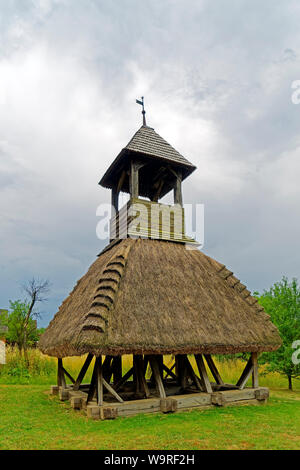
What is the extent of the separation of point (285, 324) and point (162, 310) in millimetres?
8759

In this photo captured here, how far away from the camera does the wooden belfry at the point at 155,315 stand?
351 inches

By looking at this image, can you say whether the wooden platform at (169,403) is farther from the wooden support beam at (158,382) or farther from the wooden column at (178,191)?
the wooden column at (178,191)

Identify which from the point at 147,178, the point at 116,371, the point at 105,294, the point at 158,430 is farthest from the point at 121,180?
the point at 158,430

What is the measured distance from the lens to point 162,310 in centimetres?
991

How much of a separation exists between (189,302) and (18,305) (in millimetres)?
19526

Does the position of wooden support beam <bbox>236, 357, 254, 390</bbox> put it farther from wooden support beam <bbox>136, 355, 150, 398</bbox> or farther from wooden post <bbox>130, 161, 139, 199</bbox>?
wooden post <bbox>130, 161, 139, 199</bbox>

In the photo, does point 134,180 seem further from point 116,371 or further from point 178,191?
point 116,371

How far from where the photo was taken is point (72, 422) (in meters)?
8.50

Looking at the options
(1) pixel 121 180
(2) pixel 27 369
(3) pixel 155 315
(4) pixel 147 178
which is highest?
(4) pixel 147 178

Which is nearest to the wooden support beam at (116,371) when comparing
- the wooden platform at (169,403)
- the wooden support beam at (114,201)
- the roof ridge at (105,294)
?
the wooden platform at (169,403)

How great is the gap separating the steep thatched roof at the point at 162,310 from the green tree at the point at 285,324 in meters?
4.98

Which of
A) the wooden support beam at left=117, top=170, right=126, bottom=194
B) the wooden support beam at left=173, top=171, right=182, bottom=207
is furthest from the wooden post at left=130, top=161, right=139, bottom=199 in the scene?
the wooden support beam at left=173, top=171, right=182, bottom=207
